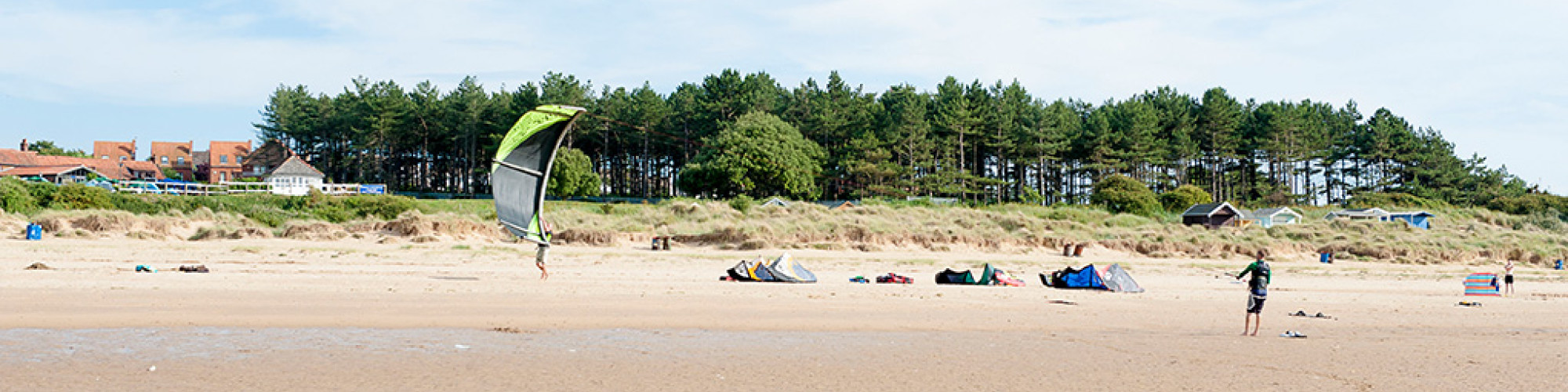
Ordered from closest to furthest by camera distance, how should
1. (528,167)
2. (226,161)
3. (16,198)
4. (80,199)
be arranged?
(528,167) < (16,198) < (80,199) < (226,161)

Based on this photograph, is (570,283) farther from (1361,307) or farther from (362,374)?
(1361,307)

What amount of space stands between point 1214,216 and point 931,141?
20.6 metres

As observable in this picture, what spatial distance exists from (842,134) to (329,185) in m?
34.7

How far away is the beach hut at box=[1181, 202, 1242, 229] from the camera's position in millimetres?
55000

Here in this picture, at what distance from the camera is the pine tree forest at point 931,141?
2817 inches

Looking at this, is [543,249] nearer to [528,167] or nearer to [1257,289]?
[528,167]

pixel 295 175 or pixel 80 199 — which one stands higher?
pixel 295 175

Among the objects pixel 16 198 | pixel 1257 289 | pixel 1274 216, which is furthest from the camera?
pixel 1274 216

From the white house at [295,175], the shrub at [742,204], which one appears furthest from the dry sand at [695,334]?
the white house at [295,175]

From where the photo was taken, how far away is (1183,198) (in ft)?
209

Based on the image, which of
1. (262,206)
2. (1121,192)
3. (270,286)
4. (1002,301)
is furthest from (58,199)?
(1121,192)

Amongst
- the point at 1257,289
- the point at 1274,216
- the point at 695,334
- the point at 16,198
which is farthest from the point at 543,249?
the point at 1274,216

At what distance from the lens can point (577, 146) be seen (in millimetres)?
78438

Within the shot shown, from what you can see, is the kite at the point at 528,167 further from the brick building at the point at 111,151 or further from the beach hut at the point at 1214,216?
the brick building at the point at 111,151
